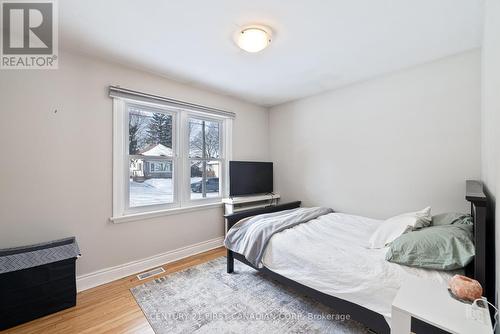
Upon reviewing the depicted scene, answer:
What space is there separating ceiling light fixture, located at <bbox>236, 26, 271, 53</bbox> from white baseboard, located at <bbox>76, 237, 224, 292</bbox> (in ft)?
8.81

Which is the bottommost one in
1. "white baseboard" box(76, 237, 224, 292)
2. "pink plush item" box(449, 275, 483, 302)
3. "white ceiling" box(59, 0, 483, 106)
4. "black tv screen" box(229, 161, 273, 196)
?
"white baseboard" box(76, 237, 224, 292)

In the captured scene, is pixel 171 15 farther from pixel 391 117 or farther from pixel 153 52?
pixel 391 117

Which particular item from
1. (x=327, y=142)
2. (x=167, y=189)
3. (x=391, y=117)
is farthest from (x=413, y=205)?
(x=167, y=189)

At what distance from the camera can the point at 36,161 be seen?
2.07m

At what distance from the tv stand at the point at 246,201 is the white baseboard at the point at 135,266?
23.0 inches

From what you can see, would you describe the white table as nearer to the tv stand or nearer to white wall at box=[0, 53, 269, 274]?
the tv stand

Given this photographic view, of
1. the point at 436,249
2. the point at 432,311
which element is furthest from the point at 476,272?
the point at 432,311

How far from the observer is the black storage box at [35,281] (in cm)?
171

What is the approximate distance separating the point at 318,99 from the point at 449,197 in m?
2.13

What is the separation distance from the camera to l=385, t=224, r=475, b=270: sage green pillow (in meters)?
1.36

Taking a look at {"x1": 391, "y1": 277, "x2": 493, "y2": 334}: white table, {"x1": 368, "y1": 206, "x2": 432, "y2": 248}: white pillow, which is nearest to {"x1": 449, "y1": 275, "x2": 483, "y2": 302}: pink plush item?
{"x1": 391, "y1": 277, "x2": 493, "y2": 334}: white table

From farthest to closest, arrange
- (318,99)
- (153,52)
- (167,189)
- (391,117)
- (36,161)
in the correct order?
(318,99), (167,189), (391,117), (153,52), (36,161)

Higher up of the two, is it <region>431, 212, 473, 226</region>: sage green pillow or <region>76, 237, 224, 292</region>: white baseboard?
<region>431, 212, 473, 226</region>: sage green pillow

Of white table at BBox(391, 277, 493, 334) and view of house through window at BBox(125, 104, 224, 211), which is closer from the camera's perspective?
white table at BBox(391, 277, 493, 334)
